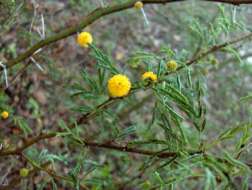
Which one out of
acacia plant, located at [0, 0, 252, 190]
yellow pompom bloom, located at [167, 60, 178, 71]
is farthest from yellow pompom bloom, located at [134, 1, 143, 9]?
yellow pompom bloom, located at [167, 60, 178, 71]

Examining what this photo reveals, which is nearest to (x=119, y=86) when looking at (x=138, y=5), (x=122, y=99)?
(x=122, y=99)

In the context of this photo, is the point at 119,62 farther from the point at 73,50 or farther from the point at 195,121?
the point at 195,121

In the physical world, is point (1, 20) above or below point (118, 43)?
above

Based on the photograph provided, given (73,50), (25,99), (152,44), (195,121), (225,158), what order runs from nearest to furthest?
(225,158) → (195,121) → (25,99) → (73,50) → (152,44)

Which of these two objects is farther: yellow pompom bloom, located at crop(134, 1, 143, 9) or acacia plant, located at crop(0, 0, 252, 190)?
yellow pompom bloom, located at crop(134, 1, 143, 9)

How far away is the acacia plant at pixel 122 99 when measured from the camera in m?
1.29

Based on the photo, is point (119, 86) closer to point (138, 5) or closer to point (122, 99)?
point (122, 99)

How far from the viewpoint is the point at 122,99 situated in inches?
55.2

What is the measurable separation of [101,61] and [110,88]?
15 cm

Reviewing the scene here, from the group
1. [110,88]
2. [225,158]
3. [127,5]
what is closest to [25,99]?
[127,5]

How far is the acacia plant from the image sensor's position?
1.29 meters

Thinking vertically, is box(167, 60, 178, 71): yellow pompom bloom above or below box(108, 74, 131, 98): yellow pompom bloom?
below

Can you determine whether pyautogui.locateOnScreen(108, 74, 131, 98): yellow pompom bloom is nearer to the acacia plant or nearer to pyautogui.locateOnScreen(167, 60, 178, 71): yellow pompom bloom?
the acacia plant

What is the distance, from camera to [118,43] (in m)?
4.20
